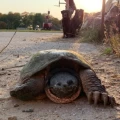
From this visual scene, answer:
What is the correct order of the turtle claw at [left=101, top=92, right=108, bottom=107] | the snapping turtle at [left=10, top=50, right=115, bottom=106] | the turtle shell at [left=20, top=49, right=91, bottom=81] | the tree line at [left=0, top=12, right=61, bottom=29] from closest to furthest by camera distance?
the turtle claw at [left=101, top=92, right=108, bottom=107], the snapping turtle at [left=10, top=50, right=115, bottom=106], the turtle shell at [left=20, top=49, right=91, bottom=81], the tree line at [left=0, top=12, right=61, bottom=29]

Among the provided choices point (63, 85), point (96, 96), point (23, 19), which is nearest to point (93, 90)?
point (96, 96)

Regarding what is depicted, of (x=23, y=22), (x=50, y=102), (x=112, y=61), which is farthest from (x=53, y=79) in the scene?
(x=23, y=22)

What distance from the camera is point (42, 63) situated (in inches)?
125

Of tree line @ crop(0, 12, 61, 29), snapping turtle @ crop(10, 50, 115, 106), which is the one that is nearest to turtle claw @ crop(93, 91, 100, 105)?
snapping turtle @ crop(10, 50, 115, 106)

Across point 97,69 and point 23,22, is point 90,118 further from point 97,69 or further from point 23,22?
point 23,22

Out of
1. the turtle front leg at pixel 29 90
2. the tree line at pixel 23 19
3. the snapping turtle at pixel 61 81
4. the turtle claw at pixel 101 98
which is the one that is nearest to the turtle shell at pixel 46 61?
the snapping turtle at pixel 61 81

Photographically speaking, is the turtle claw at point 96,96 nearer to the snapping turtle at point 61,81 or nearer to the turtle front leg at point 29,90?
the snapping turtle at point 61,81

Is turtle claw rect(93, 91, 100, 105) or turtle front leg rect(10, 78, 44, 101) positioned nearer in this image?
turtle claw rect(93, 91, 100, 105)

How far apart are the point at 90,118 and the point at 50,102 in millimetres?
547

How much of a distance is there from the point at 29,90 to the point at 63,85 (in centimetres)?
32

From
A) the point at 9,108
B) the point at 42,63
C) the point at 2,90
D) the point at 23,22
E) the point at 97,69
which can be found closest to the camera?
the point at 9,108

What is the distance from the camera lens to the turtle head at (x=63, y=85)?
2930 millimetres

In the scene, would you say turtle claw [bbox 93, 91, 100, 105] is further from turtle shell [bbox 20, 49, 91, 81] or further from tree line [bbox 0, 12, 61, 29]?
tree line [bbox 0, 12, 61, 29]

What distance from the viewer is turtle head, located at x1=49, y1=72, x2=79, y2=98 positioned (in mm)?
2930
